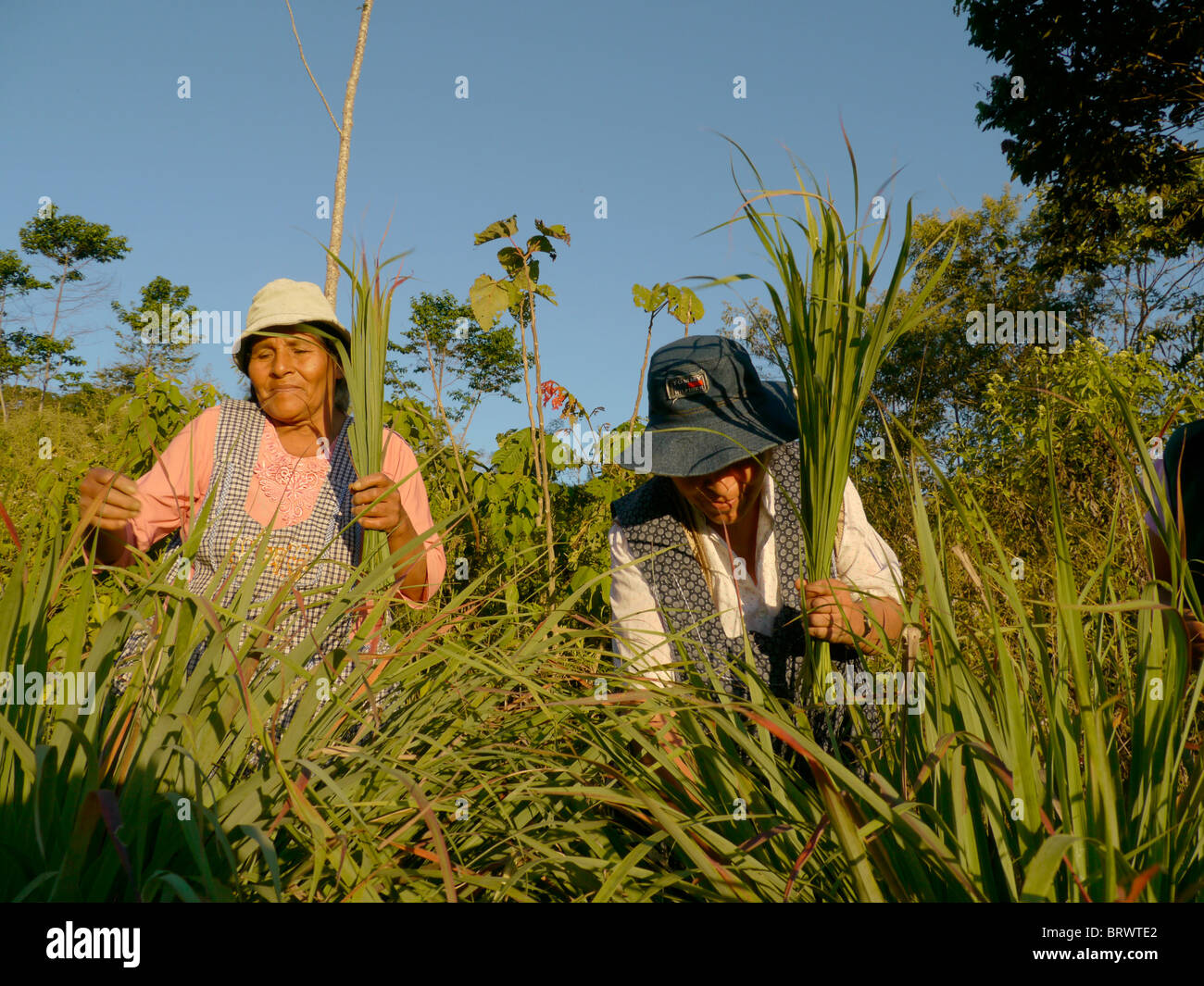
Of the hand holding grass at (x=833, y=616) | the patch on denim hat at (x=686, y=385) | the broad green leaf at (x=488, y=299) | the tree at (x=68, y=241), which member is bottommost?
the hand holding grass at (x=833, y=616)

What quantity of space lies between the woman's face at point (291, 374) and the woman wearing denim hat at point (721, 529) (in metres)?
0.99

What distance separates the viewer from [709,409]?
2023mm

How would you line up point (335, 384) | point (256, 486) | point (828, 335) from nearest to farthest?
point (828, 335)
point (256, 486)
point (335, 384)

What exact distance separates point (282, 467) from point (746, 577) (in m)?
1.39

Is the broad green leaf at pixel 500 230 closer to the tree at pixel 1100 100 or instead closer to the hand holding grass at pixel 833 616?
the hand holding grass at pixel 833 616

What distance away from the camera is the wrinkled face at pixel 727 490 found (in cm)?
203

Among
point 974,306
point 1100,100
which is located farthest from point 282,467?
point 974,306

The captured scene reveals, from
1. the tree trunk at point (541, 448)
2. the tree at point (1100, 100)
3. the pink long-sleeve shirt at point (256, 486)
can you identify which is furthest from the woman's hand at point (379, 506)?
the tree at point (1100, 100)

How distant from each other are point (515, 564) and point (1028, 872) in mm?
2633

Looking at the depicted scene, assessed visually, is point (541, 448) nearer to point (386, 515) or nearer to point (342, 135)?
point (386, 515)

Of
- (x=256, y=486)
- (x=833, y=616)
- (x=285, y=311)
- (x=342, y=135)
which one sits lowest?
(x=833, y=616)

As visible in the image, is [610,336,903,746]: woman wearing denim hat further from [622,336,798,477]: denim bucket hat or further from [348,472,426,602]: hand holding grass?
[348,472,426,602]: hand holding grass
